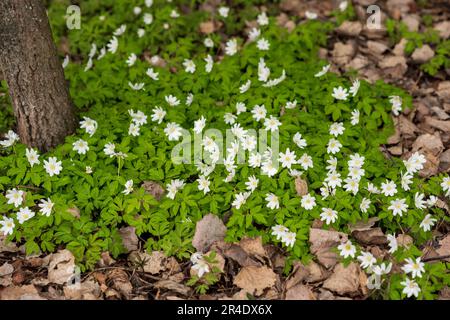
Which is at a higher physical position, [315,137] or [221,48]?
[221,48]

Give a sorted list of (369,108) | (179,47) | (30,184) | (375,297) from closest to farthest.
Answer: (375,297), (30,184), (369,108), (179,47)

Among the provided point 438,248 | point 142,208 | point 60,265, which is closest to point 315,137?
point 438,248

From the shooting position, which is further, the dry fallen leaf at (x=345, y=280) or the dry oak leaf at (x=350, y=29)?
the dry oak leaf at (x=350, y=29)

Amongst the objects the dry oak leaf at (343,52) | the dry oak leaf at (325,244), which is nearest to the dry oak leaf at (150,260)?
the dry oak leaf at (325,244)

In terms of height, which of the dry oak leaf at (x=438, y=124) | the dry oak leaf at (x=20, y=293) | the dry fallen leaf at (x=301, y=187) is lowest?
the dry oak leaf at (x=20, y=293)

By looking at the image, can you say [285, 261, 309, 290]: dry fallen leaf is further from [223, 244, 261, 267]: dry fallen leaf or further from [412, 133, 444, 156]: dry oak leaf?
[412, 133, 444, 156]: dry oak leaf

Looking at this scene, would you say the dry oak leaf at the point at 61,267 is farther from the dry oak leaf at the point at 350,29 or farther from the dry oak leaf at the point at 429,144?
the dry oak leaf at the point at 350,29

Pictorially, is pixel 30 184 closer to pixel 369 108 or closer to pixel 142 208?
pixel 142 208
